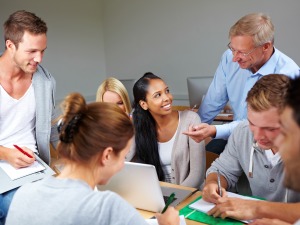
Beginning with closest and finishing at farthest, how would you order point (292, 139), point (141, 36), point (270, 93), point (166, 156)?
point (292, 139) < point (270, 93) < point (166, 156) < point (141, 36)

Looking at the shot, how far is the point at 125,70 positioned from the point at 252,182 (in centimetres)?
421

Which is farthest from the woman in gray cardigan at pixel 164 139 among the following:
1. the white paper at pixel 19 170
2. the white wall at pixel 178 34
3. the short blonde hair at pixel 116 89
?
the white wall at pixel 178 34

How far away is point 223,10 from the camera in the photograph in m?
4.05

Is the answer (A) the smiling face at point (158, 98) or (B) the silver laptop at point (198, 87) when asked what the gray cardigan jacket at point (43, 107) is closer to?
(A) the smiling face at point (158, 98)

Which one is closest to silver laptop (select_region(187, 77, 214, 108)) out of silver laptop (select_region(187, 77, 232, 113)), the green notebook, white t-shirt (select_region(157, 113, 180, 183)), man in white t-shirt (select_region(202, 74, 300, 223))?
silver laptop (select_region(187, 77, 232, 113))

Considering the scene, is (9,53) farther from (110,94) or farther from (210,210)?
(210,210)

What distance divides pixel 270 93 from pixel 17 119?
1544 millimetres

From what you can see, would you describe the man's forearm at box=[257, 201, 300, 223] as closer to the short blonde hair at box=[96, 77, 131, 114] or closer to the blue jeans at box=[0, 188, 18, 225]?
the blue jeans at box=[0, 188, 18, 225]

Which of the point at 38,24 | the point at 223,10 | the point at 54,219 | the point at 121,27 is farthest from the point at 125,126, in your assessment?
the point at 121,27

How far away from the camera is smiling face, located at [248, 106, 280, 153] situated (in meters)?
1.19

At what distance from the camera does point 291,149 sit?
1.76ft

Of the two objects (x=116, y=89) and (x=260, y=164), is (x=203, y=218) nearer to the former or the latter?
(x=260, y=164)

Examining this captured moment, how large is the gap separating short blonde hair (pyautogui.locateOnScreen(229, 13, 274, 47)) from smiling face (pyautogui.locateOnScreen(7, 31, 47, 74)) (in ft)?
4.24

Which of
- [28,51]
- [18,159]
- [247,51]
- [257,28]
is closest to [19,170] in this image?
[18,159]
